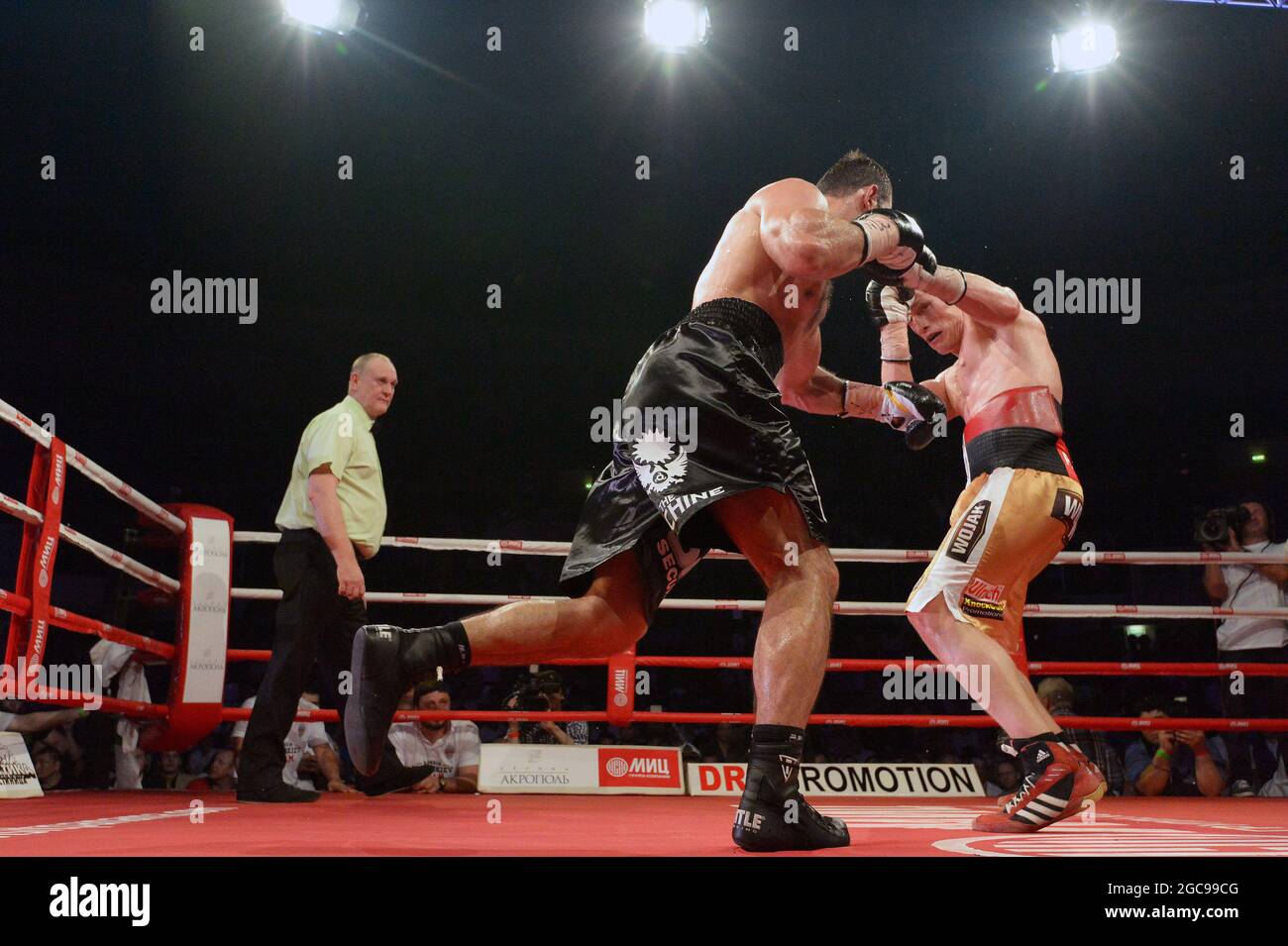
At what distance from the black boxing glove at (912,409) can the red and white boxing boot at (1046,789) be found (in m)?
0.72

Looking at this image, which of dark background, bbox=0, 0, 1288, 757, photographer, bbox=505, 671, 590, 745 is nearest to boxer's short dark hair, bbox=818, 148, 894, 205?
photographer, bbox=505, 671, 590, 745

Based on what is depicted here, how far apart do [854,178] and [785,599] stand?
3.26 feet

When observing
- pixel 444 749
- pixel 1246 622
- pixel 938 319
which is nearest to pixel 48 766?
pixel 444 749

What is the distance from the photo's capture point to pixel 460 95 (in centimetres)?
667

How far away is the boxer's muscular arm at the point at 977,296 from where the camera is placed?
95.2 inches

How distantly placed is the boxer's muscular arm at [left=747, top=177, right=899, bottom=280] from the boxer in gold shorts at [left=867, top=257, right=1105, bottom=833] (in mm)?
345

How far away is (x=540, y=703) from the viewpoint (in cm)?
445

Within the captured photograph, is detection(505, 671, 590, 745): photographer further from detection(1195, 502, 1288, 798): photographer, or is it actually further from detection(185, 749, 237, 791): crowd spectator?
detection(1195, 502, 1288, 798): photographer

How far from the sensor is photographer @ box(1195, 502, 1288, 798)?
422cm

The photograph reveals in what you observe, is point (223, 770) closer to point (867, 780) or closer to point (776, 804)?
point (867, 780)

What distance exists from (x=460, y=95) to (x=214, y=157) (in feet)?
6.02

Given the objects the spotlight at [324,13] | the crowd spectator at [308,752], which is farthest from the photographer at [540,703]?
the spotlight at [324,13]
